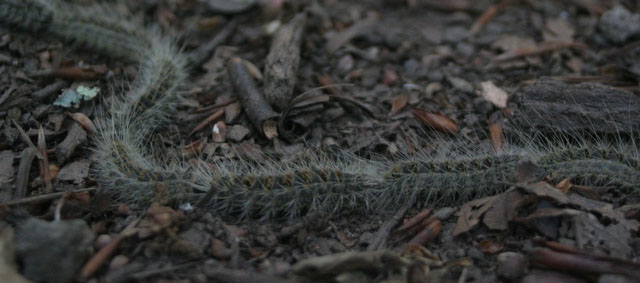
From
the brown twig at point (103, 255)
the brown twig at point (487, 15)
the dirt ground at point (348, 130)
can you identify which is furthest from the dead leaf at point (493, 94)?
the brown twig at point (103, 255)

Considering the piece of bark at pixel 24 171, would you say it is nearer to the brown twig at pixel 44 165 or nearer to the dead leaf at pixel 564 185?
the brown twig at pixel 44 165

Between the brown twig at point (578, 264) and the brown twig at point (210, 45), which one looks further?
the brown twig at point (210, 45)

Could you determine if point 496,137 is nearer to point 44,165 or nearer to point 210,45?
point 210,45

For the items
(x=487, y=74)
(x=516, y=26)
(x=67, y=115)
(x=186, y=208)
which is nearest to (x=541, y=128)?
(x=487, y=74)

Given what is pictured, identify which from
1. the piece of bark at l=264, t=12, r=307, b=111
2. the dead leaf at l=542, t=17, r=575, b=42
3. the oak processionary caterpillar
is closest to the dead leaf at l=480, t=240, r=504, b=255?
the oak processionary caterpillar

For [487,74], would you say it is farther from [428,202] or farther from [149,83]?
[149,83]

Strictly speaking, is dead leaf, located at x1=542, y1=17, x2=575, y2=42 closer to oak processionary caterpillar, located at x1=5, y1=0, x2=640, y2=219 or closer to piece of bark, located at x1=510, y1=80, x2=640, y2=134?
piece of bark, located at x1=510, y1=80, x2=640, y2=134

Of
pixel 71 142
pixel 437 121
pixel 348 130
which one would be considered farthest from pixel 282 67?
pixel 71 142
